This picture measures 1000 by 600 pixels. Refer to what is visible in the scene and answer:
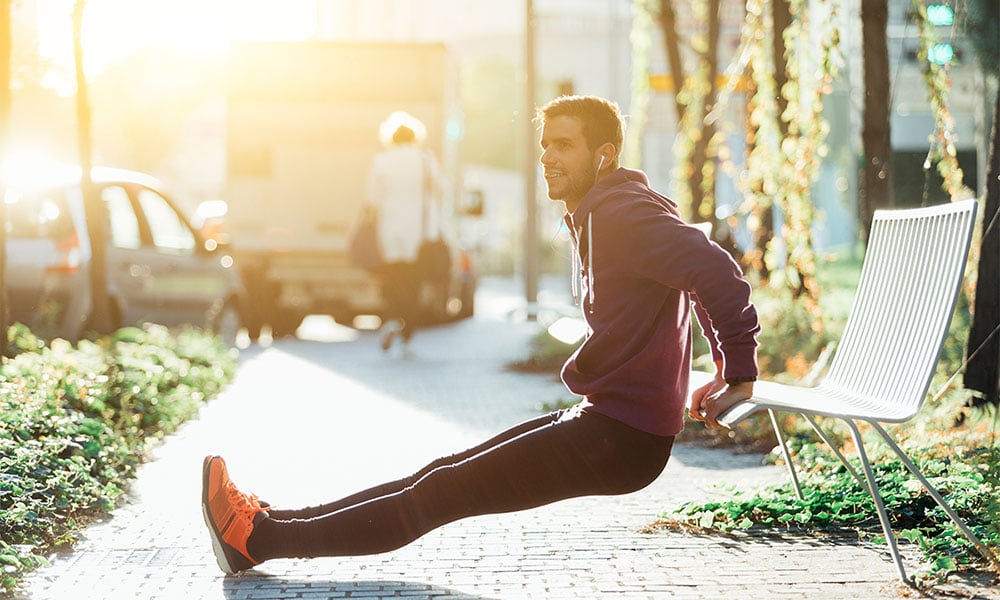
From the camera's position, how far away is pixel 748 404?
447 cm

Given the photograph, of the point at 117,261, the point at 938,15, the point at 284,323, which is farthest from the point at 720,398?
the point at 284,323

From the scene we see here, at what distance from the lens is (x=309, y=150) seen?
18500 mm

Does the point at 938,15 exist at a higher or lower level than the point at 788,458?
higher

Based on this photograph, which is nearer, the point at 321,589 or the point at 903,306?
the point at 321,589

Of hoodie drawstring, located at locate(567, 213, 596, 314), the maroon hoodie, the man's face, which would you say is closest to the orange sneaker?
the maroon hoodie

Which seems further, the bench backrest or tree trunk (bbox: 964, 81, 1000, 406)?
tree trunk (bbox: 964, 81, 1000, 406)

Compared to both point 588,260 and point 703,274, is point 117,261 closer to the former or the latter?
point 588,260

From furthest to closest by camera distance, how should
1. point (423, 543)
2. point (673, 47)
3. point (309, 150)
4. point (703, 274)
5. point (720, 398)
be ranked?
point (309, 150), point (673, 47), point (423, 543), point (720, 398), point (703, 274)

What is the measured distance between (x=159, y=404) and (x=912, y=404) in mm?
5465

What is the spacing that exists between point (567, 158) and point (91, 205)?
7.28m

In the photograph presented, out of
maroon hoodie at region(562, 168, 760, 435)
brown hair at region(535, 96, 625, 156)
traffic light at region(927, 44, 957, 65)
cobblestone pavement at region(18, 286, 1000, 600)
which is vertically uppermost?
traffic light at region(927, 44, 957, 65)

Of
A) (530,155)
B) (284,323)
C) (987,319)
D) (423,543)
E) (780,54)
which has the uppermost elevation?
(780,54)

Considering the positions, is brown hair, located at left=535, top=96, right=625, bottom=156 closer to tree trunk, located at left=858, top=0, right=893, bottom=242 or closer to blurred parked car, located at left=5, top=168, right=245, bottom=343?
tree trunk, located at left=858, top=0, right=893, bottom=242

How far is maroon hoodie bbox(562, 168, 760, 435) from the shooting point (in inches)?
176
